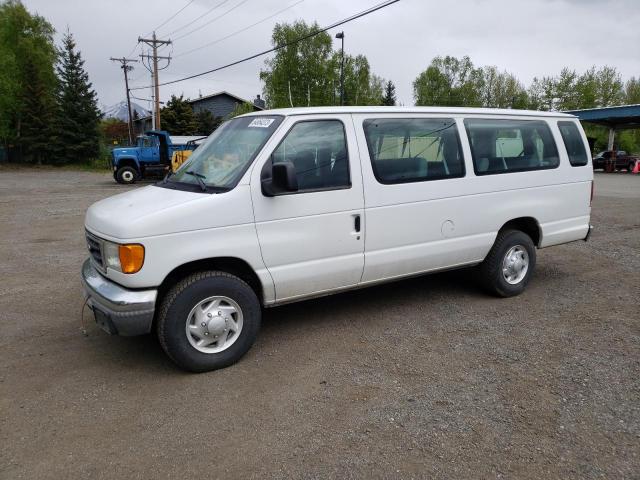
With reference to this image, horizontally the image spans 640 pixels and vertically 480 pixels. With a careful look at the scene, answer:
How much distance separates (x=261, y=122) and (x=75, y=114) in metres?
41.1

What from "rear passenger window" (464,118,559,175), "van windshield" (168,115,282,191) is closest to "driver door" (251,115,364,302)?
"van windshield" (168,115,282,191)

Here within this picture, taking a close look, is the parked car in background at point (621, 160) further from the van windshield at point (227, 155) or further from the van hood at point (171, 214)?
the van hood at point (171, 214)

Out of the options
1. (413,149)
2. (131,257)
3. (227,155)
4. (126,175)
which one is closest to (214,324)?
(131,257)

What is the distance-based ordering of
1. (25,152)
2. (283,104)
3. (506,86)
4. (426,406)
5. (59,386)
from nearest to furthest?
(426,406) → (59,386) → (25,152) → (283,104) → (506,86)

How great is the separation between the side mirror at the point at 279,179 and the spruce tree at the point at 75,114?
4057 centimetres

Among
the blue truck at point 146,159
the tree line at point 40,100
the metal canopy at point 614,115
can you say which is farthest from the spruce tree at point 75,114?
the metal canopy at point 614,115

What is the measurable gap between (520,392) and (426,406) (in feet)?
2.40

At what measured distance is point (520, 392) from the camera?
11.4 ft

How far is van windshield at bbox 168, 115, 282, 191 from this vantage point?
389 cm

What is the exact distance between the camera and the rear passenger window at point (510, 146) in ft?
16.5

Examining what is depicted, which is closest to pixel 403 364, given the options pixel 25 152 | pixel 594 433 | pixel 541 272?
pixel 594 433

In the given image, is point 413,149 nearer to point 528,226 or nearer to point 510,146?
point 510,146

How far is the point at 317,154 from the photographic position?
13.5 feet

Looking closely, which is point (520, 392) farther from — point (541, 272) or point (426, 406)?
point (541, 272)
